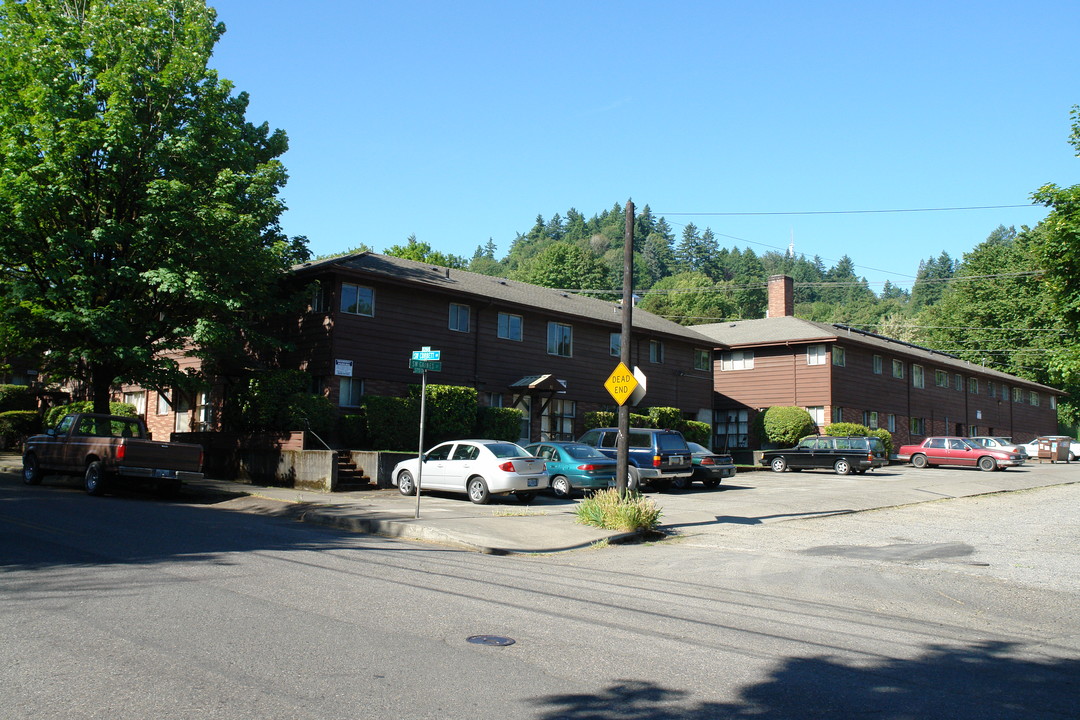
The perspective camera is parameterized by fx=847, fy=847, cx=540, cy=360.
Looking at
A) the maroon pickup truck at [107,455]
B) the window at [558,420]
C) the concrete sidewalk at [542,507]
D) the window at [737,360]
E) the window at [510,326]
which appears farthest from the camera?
the window at [737,360]

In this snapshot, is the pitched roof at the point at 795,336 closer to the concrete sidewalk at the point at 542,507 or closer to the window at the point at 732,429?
the window at the point at 732,429

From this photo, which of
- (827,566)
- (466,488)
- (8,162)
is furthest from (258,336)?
(827,566)

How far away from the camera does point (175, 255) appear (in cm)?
2192

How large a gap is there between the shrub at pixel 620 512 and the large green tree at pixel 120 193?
11888 mm

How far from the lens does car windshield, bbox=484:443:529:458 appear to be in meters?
19.4

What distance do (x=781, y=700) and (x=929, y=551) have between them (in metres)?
9.42

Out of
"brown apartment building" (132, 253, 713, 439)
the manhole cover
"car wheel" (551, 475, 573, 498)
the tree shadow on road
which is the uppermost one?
"brown apartment building" (132, 253, 713, 439)

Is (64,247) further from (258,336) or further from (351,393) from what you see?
(351,393)

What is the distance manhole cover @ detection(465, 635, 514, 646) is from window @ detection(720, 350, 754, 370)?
40320mm

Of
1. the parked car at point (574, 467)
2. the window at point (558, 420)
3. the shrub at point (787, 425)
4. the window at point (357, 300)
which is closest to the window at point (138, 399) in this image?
the window at point (357, 300)

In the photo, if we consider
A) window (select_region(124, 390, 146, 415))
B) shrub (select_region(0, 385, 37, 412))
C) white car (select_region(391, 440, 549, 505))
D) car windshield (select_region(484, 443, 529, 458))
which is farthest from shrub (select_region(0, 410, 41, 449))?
car windshield (select_region(484, 443, 529, 458))

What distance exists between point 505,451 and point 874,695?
46.9 ft

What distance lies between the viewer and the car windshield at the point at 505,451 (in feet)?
63.6

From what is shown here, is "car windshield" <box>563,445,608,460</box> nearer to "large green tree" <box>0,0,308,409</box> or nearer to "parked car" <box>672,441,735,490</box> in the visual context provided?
"parked car" <box>672,441,735,490</box>
